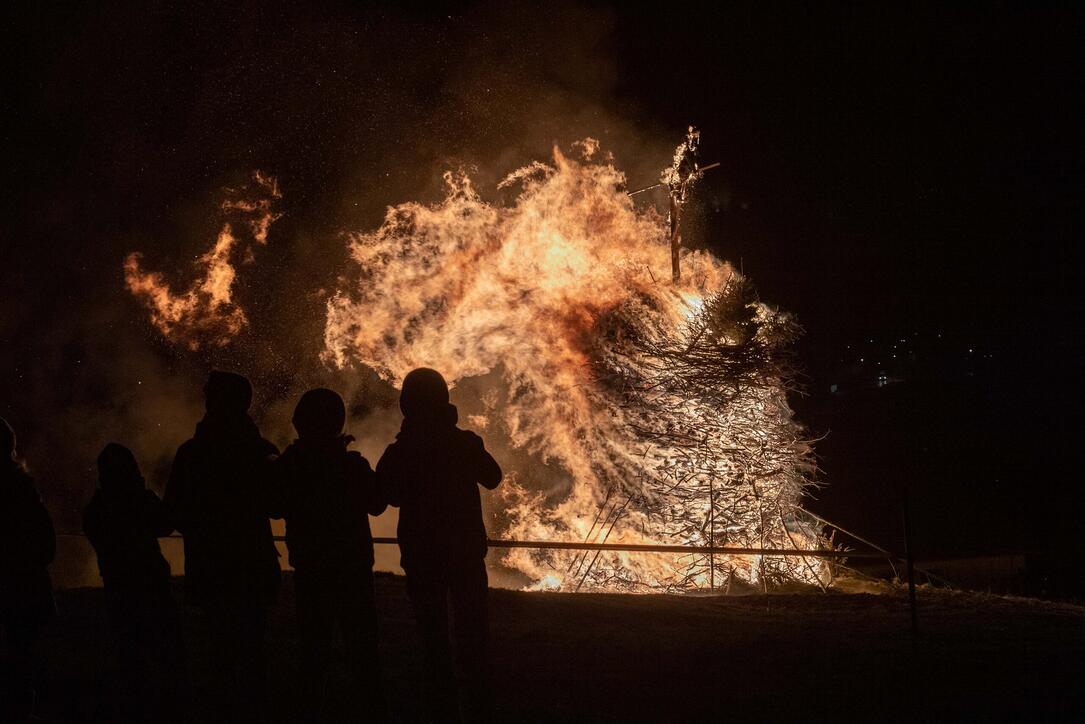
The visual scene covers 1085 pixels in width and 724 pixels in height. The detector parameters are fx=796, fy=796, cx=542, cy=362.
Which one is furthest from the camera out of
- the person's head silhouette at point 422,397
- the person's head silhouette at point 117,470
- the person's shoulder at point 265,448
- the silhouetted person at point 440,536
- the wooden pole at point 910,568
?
the wooden pole at point 910,568

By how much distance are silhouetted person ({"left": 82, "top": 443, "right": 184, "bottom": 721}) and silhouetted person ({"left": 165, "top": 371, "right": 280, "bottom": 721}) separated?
0.50 metres

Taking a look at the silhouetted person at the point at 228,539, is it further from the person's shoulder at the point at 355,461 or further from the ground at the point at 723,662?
the person's shoulder at the point at 355,461

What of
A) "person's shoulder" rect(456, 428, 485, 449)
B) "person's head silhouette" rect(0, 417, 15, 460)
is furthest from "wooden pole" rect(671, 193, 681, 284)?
"person's head silhouette" rect(0, 417, 15, 460)

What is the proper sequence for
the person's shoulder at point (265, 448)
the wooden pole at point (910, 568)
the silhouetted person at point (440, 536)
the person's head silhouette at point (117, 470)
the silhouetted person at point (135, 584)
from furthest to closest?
the wooden pole at point (910, 568) < the person's head silhouette at point (117, 470) < the silhouetted person at point (135, 584) < the person's shoulder at point (265, 448) < the silhouetted person at point (440, 536)

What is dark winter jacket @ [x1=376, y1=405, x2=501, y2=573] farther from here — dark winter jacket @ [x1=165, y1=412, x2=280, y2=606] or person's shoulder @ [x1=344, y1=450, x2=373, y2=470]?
dark winter jacket @ [x1=165, y1=412, x2=280, y2=606]

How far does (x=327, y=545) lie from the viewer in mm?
3996

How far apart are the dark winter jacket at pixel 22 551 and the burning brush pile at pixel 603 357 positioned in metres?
8.20

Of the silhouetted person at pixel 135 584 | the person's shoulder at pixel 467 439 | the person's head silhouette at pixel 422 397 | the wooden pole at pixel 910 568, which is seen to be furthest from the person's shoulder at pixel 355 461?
the wooden pole at pixel 910 568

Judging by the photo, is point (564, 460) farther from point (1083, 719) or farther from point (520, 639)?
point (1083, 719)

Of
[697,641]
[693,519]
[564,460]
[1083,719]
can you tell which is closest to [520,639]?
[697,641]

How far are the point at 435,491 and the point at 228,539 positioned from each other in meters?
1.07

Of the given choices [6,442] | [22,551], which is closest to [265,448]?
[22,551]

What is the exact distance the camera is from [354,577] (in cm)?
403

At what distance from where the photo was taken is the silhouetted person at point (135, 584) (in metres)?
4.47
